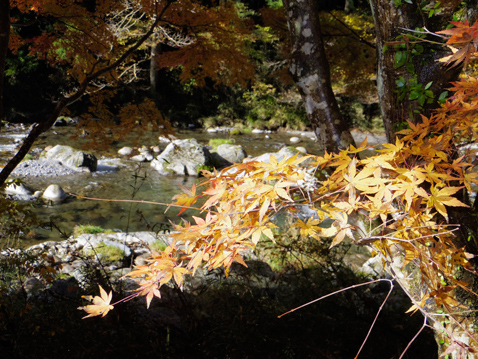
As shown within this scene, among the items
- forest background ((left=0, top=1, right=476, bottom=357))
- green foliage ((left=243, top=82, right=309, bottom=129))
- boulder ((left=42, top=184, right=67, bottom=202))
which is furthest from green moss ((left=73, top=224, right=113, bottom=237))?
green foliage ((left=243, top=82, right=309, bottom=129))

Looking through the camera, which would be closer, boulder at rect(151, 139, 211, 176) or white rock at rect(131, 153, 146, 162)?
boulder at rect(151, 139, 211, 176)

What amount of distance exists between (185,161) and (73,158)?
2.74 m

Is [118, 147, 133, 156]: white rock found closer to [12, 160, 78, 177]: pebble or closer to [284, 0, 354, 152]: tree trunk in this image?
[12, 160, 78, 177]: pebble

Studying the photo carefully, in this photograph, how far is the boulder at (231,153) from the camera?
32.9ft

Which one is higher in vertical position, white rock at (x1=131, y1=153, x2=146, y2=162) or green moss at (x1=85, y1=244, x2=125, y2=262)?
green moss at (x1=85, y1=244, x2=125, y2=262)

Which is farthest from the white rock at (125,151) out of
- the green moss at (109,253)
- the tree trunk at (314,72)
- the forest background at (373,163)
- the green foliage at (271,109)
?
the tree trunk at (314,72)

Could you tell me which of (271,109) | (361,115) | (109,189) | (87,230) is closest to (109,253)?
(87,230)

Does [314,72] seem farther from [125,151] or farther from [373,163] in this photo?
[125,151]

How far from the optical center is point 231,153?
10.1 metres

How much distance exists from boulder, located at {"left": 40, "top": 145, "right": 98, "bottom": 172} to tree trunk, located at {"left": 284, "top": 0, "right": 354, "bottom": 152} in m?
7.37

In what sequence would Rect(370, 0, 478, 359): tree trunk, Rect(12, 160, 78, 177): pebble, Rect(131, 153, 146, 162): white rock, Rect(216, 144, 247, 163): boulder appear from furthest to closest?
Rect(216, 144, 247, 163): boulder < Rect(131, 153, 146, 162): white rock < Rect(12, 160, 78, 177): pebble < Rect(370, 0, 478, 359): tree trunk

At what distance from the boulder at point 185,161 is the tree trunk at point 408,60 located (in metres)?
6.84

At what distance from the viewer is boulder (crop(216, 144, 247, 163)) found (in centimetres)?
1002

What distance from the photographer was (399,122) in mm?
1855
